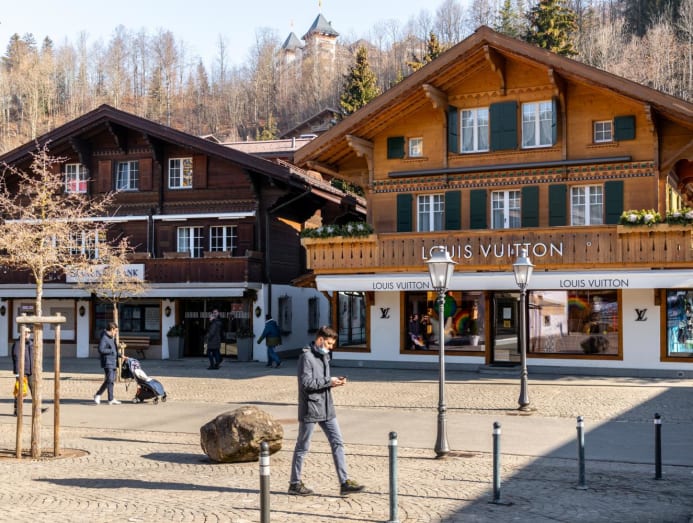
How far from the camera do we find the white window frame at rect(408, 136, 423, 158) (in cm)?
2944

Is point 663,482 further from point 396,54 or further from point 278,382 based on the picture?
point 396,54

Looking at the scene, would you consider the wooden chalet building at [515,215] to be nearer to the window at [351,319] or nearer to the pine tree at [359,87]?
the window at [351,319]

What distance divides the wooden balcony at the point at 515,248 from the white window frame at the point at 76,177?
1236 cm

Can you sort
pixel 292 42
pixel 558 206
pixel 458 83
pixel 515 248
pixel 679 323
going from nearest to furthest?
pixel 679 323
pixel 515 248
pixel 558 206
pixel 458 83
pixel 292 42

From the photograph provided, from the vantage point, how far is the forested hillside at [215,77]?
95.9m

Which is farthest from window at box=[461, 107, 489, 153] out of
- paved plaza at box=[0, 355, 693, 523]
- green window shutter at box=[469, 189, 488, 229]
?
paved plaza at box=[0, 355, 693, 523]

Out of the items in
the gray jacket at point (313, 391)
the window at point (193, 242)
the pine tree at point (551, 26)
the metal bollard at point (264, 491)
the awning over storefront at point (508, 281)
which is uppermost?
the pine tree at point (551, 26)

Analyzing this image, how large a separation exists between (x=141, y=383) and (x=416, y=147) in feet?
43.5

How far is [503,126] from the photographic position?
91.6 ft

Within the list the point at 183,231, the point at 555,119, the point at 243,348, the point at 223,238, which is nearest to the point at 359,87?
the point at 183,231

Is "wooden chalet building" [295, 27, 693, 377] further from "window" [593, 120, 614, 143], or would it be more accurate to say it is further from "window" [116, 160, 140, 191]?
"window" [116, 160, 140, 191]

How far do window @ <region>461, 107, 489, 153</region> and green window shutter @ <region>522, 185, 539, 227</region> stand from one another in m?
2.02

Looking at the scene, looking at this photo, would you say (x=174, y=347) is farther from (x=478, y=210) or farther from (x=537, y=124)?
(x=537, y=124)

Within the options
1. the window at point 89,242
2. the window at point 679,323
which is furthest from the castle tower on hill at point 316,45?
the window at point 679,323
